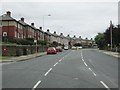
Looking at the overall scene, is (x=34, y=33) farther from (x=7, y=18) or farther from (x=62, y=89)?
(x=62, y=89)

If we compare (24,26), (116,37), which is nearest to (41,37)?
(24,26)

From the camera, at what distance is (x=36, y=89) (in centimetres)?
1222

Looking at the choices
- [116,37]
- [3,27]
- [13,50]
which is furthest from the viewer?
[3,27]

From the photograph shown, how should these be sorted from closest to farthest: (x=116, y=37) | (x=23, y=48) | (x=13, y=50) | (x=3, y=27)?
(x=13, y=50) < (x=23, y=48) < (x=116, y=37) < (x=3, y=27)

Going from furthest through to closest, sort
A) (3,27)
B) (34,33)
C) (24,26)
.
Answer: (34,33)
(24,26)
(3,27)

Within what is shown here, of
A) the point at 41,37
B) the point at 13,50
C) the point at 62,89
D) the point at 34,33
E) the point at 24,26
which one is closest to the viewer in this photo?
the point at 62,89

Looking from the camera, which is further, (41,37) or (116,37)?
(41,37)

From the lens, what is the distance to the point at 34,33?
11638cm

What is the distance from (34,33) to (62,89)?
345 feet

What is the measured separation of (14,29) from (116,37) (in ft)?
86.2

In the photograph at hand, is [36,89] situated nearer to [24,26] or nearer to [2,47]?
[2,47]

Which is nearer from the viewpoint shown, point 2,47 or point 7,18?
point 2,47

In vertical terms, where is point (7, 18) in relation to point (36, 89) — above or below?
above

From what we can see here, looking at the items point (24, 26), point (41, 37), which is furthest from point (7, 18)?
point (41, 37)
